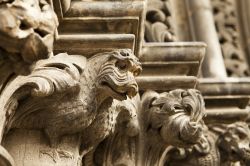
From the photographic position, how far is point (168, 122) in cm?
153

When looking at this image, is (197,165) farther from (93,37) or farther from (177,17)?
(177,17)

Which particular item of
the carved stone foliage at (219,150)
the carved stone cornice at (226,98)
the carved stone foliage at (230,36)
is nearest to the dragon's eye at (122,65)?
the carved stone foliage at (219,150)

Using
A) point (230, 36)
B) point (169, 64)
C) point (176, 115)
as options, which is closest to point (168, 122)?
point (176, 115)

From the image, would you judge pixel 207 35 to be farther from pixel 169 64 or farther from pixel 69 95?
pixel 69 95

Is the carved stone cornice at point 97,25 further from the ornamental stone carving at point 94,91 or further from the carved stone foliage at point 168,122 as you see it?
the carved stone foliage at point 168,122

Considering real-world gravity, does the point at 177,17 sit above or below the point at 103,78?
above

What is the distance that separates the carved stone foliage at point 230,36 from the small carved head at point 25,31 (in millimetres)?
1195

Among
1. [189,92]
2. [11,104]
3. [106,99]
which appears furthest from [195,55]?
[11,104]

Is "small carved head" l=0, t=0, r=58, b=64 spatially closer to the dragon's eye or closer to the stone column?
the dragon's eye

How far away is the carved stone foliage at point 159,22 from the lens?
1.81 metres

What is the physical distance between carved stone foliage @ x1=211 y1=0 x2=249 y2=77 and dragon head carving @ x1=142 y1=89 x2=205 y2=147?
627mm

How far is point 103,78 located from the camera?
1336 millimetres

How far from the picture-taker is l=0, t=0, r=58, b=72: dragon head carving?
103 cm

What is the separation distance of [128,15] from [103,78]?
0.18 meters
